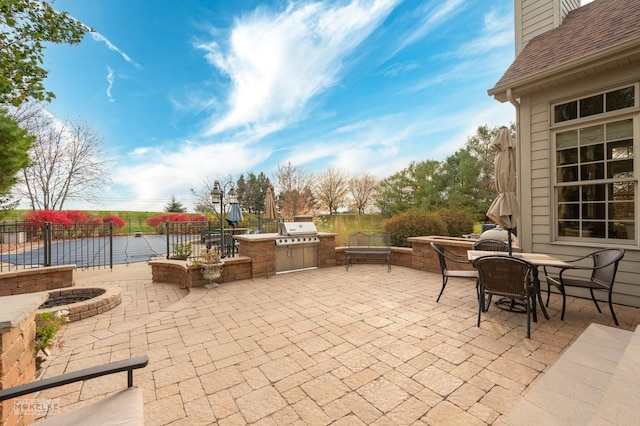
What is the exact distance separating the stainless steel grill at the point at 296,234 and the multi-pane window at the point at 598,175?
15.0ft

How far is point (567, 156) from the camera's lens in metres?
4.06

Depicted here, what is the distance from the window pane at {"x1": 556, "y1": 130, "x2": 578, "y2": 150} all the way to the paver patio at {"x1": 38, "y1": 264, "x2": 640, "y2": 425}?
2.41 meters

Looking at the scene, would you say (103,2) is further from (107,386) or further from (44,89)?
(107,386)

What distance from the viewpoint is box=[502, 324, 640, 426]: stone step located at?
1526 millimetres

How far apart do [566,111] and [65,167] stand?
23.2 m

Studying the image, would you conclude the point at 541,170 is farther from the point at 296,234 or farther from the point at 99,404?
the point at 99,404

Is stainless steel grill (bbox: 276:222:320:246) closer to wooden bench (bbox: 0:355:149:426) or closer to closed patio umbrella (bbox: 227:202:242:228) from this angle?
closed patio umbrella (bbox: 227:202:242:228)

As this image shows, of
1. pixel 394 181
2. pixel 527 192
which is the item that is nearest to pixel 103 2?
pixel 527 192

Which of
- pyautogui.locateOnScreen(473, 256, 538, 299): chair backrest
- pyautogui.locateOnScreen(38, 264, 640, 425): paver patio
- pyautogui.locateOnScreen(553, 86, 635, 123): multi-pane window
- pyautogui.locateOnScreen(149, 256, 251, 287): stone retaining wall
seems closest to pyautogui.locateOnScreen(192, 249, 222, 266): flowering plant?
pyautogui.locateOnScreen(149, 256, 251, 287): stone retaining wall

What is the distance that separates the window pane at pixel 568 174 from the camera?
400 cm

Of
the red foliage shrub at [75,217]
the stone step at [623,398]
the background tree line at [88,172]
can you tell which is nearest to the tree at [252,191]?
the background tree line at [88,172]

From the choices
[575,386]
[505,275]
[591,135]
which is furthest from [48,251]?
[591,135]

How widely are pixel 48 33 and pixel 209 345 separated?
15.2 feet

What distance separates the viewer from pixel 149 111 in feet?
45.6
